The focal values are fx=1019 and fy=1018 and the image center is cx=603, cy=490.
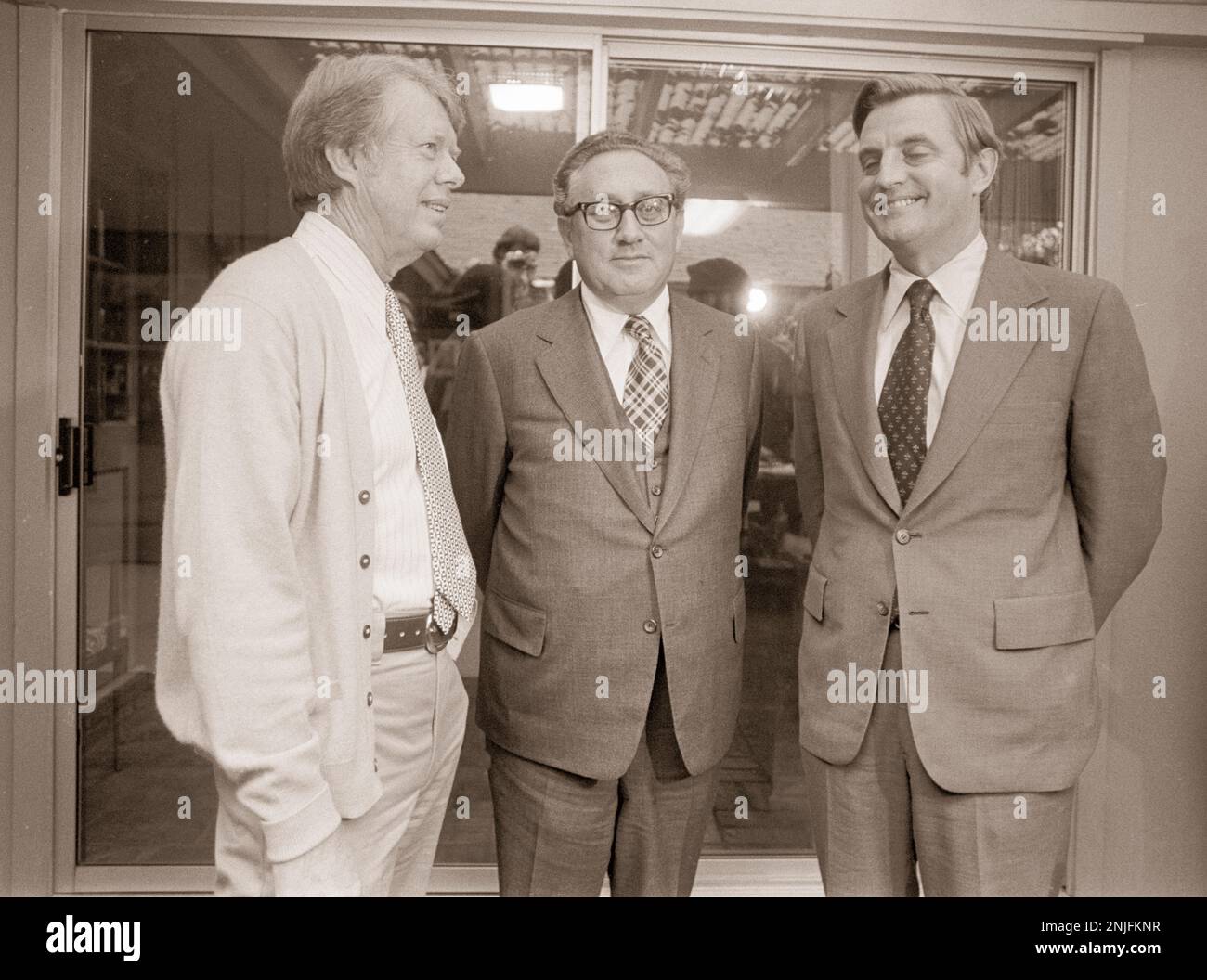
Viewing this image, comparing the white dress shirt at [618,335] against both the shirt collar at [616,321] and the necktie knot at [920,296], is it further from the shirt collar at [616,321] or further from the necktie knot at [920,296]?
the necktie knot at [920,296]

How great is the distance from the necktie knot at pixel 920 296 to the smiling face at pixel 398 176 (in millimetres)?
847

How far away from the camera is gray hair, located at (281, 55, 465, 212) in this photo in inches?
61.6

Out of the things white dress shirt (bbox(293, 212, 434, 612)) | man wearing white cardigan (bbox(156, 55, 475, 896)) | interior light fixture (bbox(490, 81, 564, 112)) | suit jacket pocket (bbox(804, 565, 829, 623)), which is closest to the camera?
man wearing white cardigan (bbox(156, 55, 475, 896))

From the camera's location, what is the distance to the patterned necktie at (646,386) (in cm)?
195

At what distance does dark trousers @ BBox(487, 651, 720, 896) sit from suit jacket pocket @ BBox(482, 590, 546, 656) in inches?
9.2

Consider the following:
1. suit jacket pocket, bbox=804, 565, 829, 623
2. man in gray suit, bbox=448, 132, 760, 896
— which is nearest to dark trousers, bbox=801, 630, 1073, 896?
suit jacket pocket, bbox=804, 565, 829, 623

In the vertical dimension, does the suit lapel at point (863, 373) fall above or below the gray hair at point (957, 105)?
below

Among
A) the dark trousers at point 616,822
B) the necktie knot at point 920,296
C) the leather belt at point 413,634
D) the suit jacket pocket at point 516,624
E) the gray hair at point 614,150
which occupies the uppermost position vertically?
the gray hair at point 614,150

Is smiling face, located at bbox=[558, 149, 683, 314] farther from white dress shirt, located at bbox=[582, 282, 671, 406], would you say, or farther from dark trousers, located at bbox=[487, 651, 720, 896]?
dark trousers, located at bbox=[487, 651, 720, 896]

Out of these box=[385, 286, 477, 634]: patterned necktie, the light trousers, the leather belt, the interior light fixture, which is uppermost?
the interior light fixture

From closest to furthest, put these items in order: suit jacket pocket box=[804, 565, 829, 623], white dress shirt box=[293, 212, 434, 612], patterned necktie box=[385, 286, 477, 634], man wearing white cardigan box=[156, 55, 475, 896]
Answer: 1. man wearing white cardigan box=[156, 55, 475, 896]
2. white dress shirt box=[293, 212, 434, 612]
3. patterned necktie box=[385, 286, 477, 634]
4. suit jacket pocket box=[804, 565, 829, 623]
